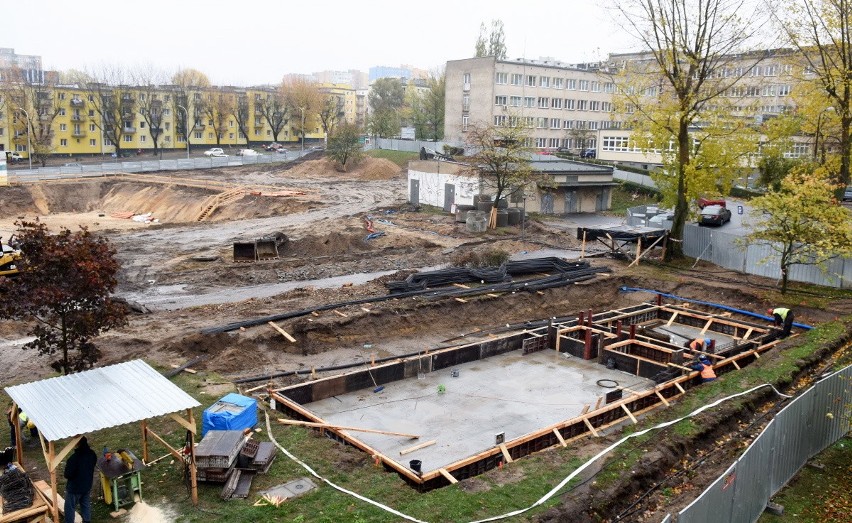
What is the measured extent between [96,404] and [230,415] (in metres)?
3.05

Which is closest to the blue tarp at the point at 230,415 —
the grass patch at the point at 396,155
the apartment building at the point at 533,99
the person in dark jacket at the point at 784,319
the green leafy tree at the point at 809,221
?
the person in dark jacket at the point at 784,319

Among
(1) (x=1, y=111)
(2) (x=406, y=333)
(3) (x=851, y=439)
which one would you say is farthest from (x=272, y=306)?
(1) (x=1, y=111)

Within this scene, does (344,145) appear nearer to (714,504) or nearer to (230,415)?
(230,415)

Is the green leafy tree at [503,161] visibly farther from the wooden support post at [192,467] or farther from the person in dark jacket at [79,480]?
the person in dark jacket at [79,480]

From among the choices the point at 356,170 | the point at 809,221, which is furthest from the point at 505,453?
the point at 356,170

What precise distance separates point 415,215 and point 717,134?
23.0m

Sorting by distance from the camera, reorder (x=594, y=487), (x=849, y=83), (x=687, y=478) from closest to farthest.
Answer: (x=594, y=487), (x=687, y=478), (x=849, y=83)

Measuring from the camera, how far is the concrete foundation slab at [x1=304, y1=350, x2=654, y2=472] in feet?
51.7

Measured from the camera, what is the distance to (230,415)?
43.4ft

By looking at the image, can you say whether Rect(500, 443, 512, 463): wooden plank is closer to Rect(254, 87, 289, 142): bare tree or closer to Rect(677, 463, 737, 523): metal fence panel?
Rect(677, 463, 737, 523): metal fence panel

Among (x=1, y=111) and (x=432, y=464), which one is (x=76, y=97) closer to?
(x=1, y=111)

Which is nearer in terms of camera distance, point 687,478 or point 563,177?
point 687,478

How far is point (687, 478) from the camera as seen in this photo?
502 inches

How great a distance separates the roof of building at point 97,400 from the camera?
392 inches
